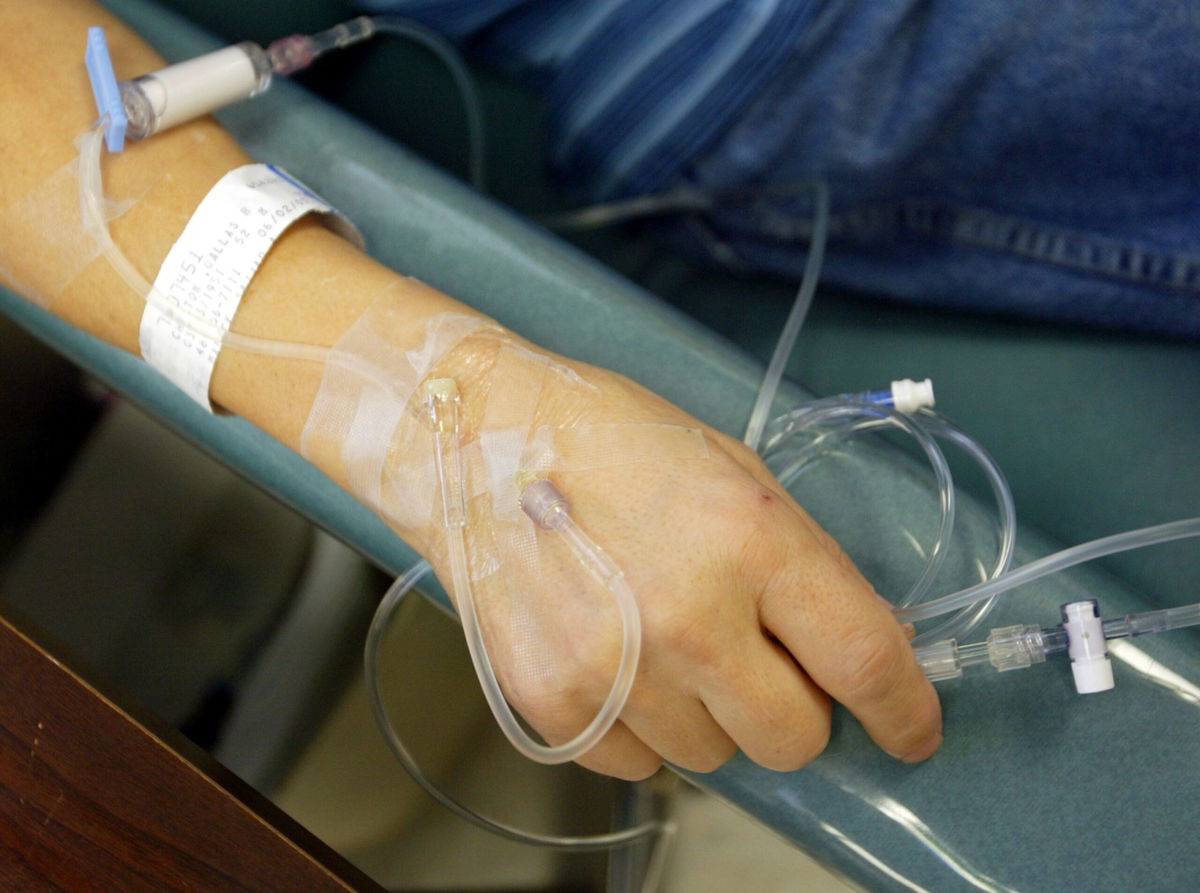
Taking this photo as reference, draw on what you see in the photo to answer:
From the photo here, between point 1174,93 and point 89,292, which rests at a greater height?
point 89,292

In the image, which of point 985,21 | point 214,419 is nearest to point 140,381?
point 214,419

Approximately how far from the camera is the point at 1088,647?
1.92 ft

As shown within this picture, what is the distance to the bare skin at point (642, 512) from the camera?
546 millimetres

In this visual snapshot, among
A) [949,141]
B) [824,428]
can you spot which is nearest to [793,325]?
[824,428]

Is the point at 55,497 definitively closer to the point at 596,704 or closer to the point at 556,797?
the point at 556,797

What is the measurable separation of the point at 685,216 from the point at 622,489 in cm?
50

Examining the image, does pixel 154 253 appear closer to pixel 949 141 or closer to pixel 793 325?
pixel 793 325

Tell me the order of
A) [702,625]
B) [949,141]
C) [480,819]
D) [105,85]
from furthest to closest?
[949,141], [480,819], [105,85], [702,625]

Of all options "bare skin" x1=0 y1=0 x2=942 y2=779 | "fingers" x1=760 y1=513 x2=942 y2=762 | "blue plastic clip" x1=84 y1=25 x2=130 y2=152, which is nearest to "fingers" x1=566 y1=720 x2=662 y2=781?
"bare skin" x1=0 y1=0 x2=942 y2=779

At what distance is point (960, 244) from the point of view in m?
0.91

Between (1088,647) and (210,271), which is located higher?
(210,271)

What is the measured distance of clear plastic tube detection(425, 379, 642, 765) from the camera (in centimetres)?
52

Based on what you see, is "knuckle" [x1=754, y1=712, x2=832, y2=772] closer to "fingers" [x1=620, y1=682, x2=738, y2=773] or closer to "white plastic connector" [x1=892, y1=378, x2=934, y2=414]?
"fingers" [x1=620, y1=682, x2=738, y2=773]

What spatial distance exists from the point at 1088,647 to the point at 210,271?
0.60m
